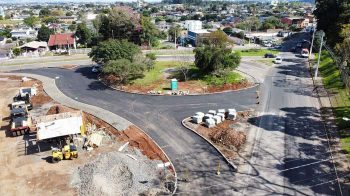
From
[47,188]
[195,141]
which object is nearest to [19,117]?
[47,188]

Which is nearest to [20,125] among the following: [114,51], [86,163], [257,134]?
[86,163]

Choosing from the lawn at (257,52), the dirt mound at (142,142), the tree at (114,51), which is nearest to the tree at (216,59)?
the tree at (114,51)

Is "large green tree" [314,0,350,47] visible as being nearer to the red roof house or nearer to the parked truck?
the parked truck

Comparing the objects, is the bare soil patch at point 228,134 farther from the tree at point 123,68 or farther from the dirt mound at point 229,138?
the tree at point 123,68

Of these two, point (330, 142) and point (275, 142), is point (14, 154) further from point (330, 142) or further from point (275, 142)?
point (330, 142)

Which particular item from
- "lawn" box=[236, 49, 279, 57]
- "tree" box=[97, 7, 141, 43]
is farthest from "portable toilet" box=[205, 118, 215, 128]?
"tree" box=[97, 7, 141, 43]

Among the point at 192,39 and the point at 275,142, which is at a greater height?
the point at 192,39
